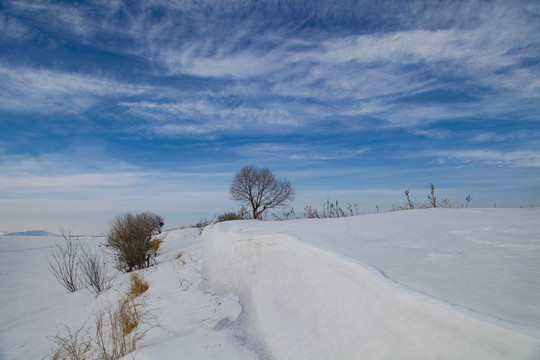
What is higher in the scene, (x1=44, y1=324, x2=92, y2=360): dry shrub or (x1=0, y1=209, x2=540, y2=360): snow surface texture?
(x1=0, y1=209, x2=540, y2=360): snow surface texture

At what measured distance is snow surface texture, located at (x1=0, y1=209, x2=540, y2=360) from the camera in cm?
136

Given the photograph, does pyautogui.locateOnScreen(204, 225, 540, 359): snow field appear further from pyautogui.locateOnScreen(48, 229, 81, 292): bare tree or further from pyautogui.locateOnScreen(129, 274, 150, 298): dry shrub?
pyautogui.locateOnScreen(48, 229, 81, 292): bare tree

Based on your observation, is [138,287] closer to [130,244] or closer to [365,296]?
[130,244]

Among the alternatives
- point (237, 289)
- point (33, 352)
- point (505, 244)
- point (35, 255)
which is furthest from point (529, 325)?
point (35, 255)

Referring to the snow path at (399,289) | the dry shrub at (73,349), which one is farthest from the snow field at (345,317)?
the dry shrub at (73,349)

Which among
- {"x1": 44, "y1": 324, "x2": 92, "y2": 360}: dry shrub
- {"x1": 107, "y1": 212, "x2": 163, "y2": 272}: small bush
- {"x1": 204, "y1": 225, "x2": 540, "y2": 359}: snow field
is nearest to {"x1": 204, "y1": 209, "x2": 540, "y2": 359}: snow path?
{"x1": 204, "y1": 225, "x2": 540, "y2": 359}: snow field

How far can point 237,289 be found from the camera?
3.91m

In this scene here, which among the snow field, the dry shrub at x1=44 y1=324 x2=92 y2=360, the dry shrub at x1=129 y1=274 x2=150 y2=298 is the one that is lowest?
the dry shrub at x1=44 y1=324 x2=92 y2=360

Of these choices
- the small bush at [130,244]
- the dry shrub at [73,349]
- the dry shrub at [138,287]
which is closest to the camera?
the dry shrub at [73,349]

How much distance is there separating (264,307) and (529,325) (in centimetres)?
240

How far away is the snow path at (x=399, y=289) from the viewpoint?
1321mm

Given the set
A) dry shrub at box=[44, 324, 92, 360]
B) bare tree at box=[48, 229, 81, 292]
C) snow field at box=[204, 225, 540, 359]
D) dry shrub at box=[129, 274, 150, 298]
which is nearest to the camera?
snow field at box=[204, 225, 540, 359]

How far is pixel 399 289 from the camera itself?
1.68 meters

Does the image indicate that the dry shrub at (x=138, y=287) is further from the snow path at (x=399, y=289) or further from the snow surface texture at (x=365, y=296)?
the snow path at (x=399, y=289)
